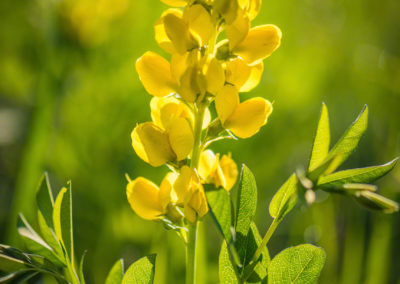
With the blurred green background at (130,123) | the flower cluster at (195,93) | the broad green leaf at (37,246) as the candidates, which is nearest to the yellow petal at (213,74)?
the flower cluster at (195,93)

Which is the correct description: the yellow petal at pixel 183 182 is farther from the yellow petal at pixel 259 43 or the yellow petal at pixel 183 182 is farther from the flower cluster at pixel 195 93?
the yellow petal at pixel 259 43

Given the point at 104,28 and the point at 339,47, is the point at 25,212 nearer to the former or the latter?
the point at 104,28

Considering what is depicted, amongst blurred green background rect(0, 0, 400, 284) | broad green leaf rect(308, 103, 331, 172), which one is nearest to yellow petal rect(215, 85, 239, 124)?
broad green leaf rect(308, 103, 331, 172)

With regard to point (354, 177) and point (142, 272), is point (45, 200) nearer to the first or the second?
point (142, 272)

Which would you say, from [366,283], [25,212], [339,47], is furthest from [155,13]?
[366,283]

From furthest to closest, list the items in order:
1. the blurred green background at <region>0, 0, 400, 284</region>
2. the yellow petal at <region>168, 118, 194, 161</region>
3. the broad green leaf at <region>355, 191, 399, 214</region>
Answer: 1. the blurred green background at <region>0, 0, 400, 284</region>
2. the yellow petal at <region>168, 118, 194, 161</region>
3. the broad green leaf at <region>355, 191, 399, 214</region>

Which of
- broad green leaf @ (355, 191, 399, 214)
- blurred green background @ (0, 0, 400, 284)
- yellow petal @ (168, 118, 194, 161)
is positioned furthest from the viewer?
blurred green background @ (0, 0, 400, 284)

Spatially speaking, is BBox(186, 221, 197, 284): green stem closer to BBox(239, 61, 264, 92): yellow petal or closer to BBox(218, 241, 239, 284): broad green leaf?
BBox(218, 241, 239, 284): broad green leaf
